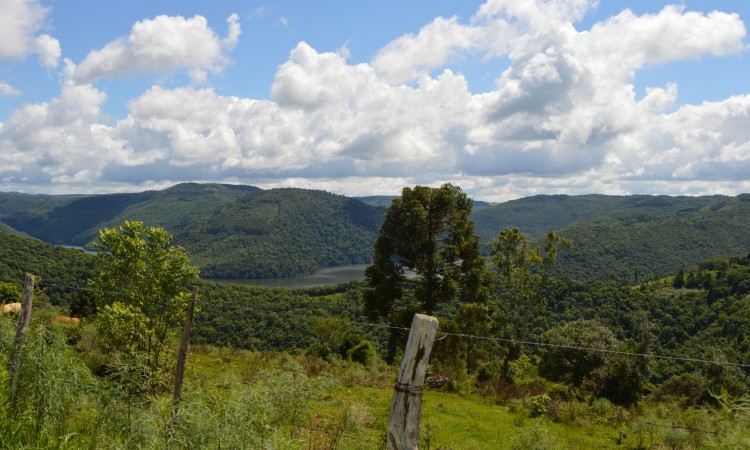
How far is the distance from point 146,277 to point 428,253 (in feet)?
49.1

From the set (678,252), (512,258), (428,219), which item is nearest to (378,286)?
(428,219)

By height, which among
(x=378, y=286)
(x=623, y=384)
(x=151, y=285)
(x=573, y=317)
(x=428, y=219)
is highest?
(x=428, y=219)

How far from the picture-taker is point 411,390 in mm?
4719

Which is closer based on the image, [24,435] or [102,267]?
[24,435]

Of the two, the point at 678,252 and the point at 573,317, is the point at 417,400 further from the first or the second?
the point at 678,252

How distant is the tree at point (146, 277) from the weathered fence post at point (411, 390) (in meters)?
13.1

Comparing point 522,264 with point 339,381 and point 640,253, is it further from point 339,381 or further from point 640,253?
point 640,253

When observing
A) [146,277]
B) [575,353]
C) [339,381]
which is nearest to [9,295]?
[146,277]

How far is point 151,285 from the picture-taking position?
16.8 meters

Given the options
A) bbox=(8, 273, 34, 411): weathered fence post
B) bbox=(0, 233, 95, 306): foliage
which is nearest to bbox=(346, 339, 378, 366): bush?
bbox=(8, 273, 34, 411): weathered fence post

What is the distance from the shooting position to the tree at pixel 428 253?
27.0 meters

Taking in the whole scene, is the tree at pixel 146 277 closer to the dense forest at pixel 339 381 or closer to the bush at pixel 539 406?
the dense forest at pixel 339 381

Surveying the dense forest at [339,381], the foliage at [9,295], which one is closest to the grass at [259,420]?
the dense forest at [339,381]

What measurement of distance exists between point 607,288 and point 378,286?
250 feet
